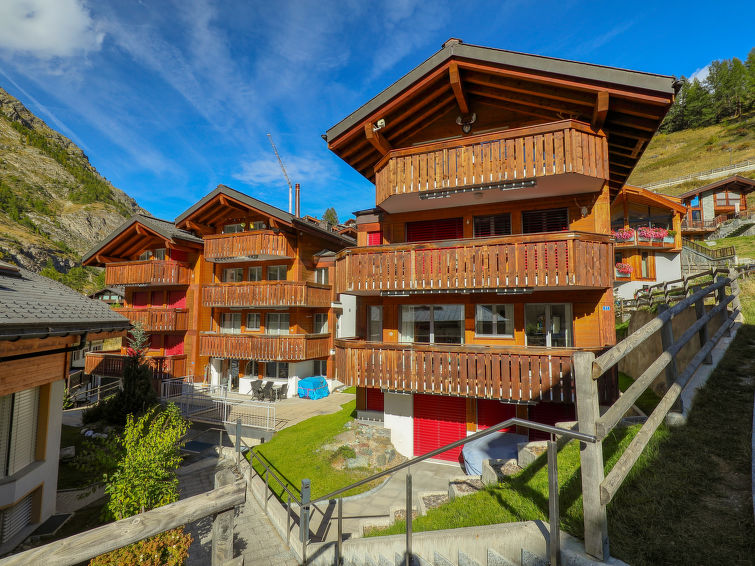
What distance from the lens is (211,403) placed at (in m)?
18.4

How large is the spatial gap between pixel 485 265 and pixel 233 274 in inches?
757

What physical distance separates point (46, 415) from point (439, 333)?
1102 cm

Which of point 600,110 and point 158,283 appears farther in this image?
point 158,283

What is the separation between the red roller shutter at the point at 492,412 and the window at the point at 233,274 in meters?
18.2

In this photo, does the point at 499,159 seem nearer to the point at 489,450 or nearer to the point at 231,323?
the point at 489,450

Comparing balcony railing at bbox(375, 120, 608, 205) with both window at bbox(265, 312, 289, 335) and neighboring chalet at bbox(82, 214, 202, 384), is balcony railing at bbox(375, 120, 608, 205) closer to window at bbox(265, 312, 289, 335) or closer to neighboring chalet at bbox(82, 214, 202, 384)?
window at bbox(265, 312, 289, 335)

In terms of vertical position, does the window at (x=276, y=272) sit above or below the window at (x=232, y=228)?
below

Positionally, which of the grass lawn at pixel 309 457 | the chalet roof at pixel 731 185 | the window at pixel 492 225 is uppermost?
Result: the chalet roof at pixel 731 185

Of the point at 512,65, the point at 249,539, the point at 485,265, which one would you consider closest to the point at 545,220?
the point at 485,265

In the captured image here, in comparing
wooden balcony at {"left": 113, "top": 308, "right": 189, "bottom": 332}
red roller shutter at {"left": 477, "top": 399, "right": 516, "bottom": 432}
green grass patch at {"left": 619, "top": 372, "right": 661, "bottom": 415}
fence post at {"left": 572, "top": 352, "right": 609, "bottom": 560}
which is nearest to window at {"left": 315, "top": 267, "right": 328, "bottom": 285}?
wooden balcony at {"left": 113, "top": 308, "right": 189, "bottom": 332}

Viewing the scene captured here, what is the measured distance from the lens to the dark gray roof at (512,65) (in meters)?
9.10

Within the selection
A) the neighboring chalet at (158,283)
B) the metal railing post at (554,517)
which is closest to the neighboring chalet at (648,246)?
the metal railing post at (554,517)

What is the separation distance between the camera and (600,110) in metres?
9.77

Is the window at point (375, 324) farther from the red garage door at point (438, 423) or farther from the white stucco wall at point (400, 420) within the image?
the red garage door at point (438, 423)
